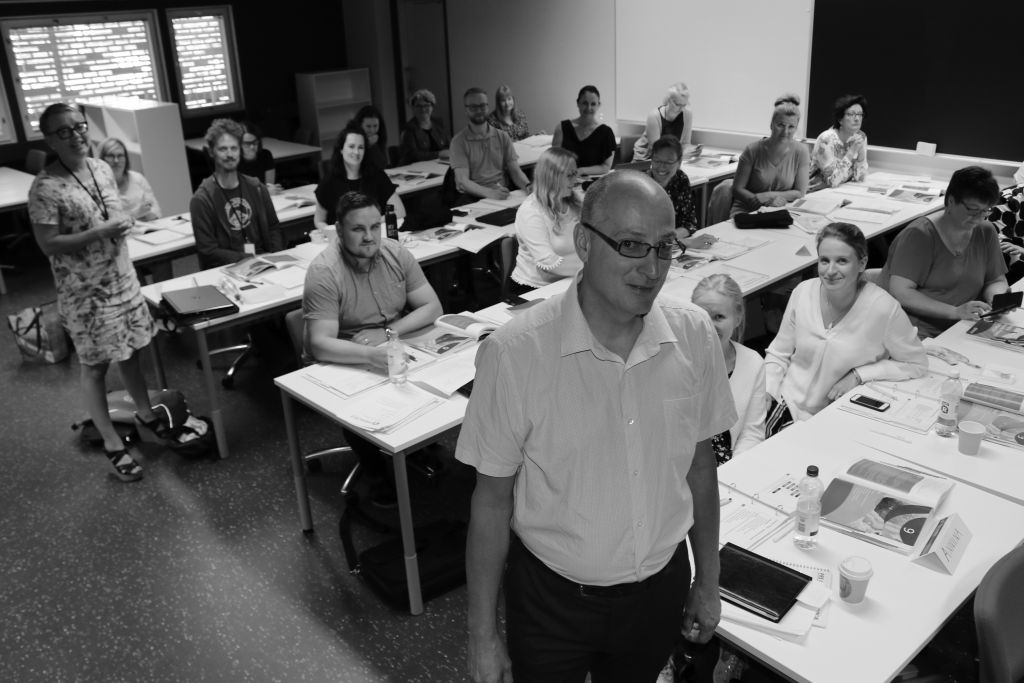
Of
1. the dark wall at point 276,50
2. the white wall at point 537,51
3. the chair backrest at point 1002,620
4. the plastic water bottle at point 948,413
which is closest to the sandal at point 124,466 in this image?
the plastic water bottle at point 948,413

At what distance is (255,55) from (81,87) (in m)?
2.14

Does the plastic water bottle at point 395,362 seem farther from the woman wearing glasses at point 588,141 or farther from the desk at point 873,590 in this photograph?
the woman wearing glasses at point 588,141

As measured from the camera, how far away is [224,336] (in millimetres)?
6090

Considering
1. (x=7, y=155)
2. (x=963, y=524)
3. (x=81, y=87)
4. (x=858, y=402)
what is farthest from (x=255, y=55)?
(x=963, y=524)

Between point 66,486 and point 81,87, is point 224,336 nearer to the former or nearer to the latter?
point 66,486

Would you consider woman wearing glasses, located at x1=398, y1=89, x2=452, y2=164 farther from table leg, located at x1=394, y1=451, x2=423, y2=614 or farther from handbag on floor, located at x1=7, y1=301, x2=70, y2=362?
table leg, located at x1=394, y1=451, x2=423, y2=614

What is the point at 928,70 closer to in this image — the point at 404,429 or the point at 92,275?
the point at 404,429

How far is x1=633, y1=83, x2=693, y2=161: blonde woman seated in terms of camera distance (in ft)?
26.2

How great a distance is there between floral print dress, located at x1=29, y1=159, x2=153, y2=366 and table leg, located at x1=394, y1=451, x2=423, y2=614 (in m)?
1.87

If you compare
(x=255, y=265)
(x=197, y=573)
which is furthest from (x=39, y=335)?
(x=197, y=573)

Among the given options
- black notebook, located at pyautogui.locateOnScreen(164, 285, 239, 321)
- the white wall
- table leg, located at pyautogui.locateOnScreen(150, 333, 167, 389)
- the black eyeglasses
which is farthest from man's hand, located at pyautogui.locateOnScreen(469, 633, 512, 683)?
the white wall

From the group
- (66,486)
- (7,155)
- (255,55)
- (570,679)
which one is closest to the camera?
(570,679)

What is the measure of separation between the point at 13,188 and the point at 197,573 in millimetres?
5912

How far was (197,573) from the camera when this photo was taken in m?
3.55
